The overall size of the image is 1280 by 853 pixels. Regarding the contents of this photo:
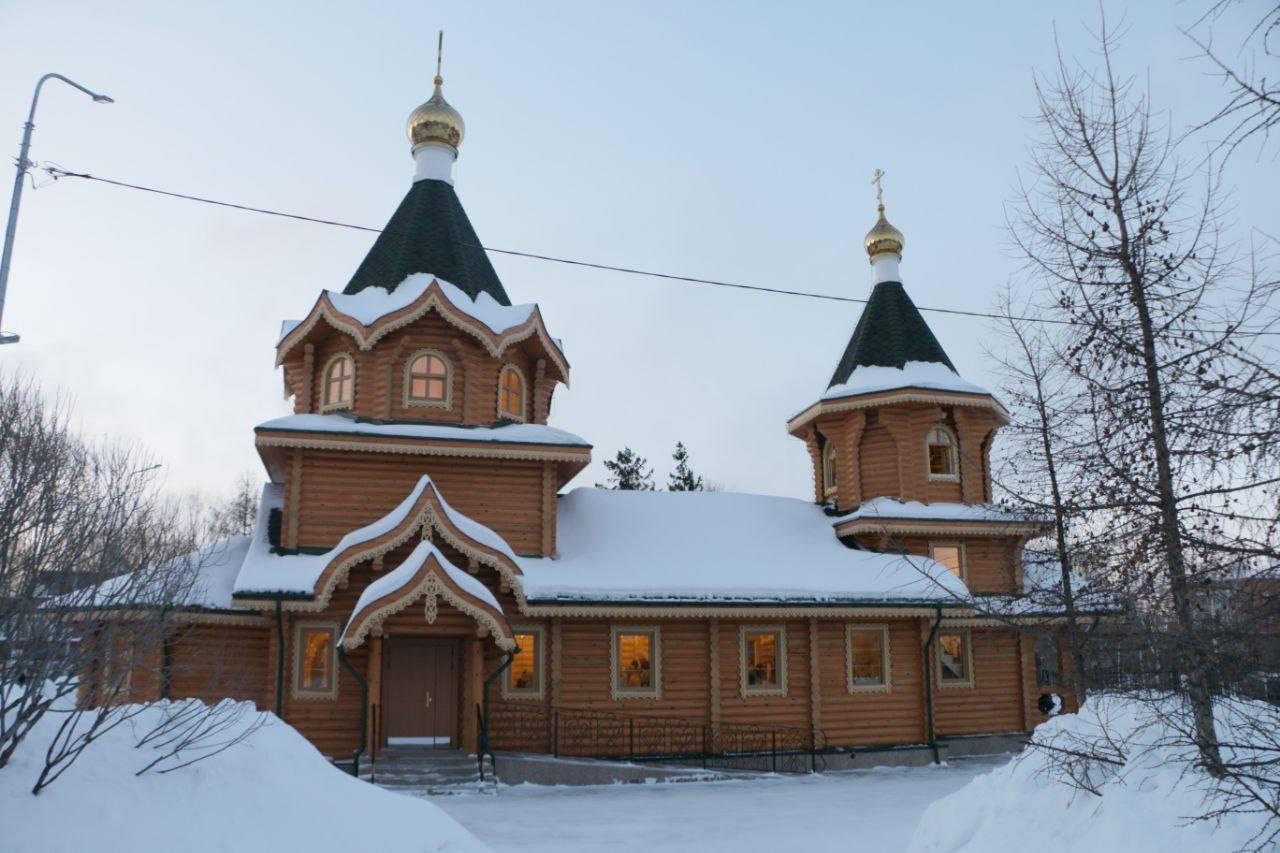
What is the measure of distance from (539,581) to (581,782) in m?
3.49

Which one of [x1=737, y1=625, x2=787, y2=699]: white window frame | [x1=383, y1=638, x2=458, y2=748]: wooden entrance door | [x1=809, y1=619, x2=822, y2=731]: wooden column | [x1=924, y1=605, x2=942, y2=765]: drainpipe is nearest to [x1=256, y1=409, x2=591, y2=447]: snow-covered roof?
[x1=383, y1=638, x2=458, y2=748]: wooden entrance door

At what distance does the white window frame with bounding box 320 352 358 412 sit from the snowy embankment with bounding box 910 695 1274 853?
13.2m

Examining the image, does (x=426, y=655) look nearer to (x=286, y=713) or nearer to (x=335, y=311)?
(x=286, y=713)

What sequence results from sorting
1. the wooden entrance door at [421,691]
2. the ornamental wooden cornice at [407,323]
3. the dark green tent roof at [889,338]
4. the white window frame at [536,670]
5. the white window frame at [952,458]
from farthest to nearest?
the dark green tent roof at [889,338] → the white window frame at [952,458] → the ornamental wooden cornice at [407,323] → the white window frame at [536,670] → the wooden entrance door at [421,691]

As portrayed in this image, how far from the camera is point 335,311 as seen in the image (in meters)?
18.3

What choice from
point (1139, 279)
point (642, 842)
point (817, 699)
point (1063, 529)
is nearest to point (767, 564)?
point (817, 699)

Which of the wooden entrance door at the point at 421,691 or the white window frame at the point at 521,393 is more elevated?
the white window frame at the point at 521,393

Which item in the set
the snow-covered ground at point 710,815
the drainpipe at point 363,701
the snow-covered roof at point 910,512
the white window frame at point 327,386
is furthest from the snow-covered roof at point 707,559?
the white window frame at point 327,386

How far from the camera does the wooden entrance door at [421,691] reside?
16.4 metres

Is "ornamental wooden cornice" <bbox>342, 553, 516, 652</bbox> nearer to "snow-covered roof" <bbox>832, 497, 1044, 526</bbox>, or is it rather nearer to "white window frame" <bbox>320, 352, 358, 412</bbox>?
"white window frame" <bbox>320, 352, 358, 412</bbox>

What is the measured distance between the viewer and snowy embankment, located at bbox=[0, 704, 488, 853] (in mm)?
6066

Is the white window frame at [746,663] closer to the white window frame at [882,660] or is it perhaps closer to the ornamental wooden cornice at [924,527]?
the white window frame at [882,660]

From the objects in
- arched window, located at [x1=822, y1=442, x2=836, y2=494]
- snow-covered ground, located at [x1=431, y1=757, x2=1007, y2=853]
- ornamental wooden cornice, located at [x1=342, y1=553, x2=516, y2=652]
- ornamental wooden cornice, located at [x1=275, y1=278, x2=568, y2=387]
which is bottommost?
Result: snow-covered ground, located at [x1=431, y1=757, x2=1007, y2=853]

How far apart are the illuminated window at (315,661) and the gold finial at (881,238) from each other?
17.2 meters
